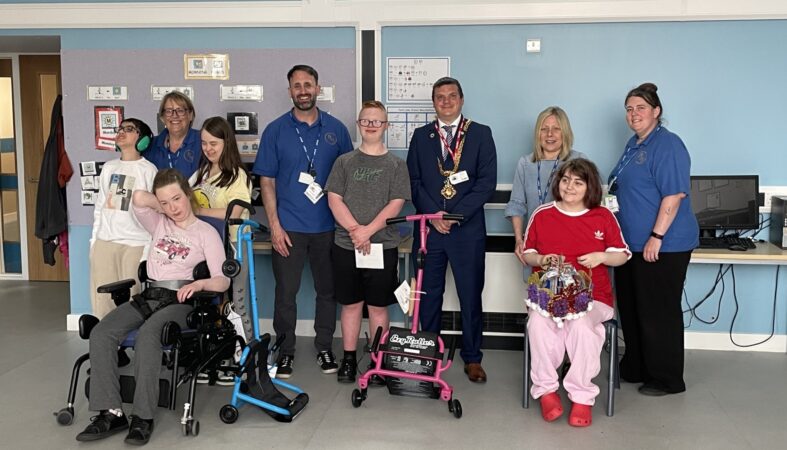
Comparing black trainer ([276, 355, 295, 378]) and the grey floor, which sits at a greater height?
black trainer ([276, 355, 295, 378])

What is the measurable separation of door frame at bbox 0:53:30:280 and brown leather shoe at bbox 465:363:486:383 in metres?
4.67

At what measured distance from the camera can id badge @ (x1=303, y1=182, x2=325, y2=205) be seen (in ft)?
14.0

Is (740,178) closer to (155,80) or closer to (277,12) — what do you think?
(277,12)

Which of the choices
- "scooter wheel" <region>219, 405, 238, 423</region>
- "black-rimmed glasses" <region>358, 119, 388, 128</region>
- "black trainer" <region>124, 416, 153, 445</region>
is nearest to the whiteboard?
"black-rimmed glasses" <region>358, 119, 388, 128</region>

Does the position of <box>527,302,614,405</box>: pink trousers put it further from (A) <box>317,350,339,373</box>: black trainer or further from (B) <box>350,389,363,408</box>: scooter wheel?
(A) <box>317,350,339,373</box>: black trainer

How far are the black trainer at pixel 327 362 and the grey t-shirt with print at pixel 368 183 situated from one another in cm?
81

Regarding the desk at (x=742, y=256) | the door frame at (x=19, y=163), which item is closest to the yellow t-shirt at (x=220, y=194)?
the desk at (x=742, y=256)

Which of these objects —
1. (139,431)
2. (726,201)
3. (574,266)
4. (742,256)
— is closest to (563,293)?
(574,266)

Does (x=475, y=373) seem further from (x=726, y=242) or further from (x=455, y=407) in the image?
(x=726, y=242)

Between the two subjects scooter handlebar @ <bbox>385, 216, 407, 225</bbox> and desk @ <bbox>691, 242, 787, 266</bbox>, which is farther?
desk @ <bbox>691, 242, 787, 266</bbox>

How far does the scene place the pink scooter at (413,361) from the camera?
3.76m

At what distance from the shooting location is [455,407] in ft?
12.1

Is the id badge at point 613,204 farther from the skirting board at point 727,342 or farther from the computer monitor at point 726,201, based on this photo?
the skirting board at point 727,342

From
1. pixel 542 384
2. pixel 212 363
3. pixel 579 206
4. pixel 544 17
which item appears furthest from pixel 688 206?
pixel 212 363
